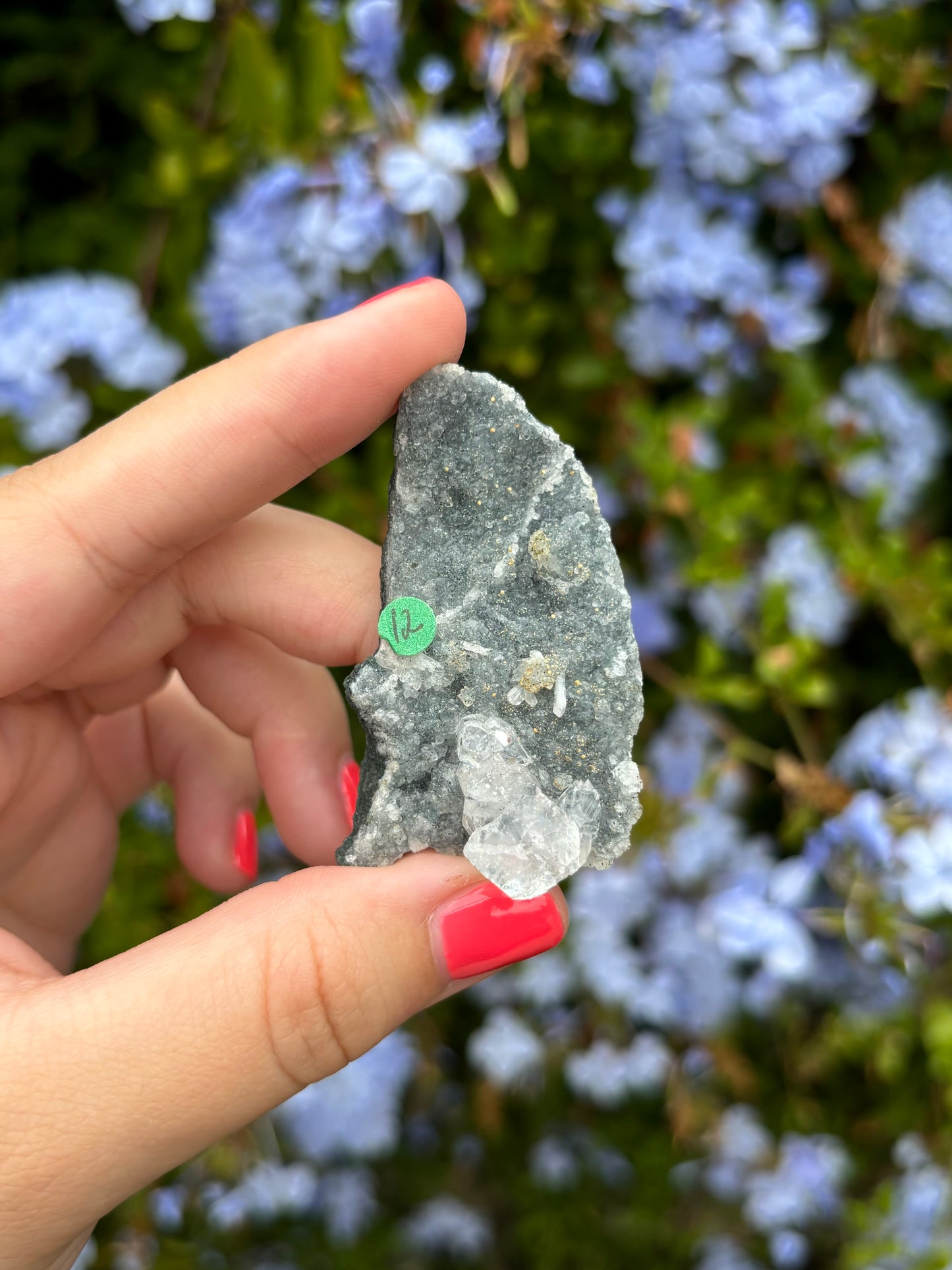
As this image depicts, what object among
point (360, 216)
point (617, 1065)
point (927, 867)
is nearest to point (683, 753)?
point (927, 867)

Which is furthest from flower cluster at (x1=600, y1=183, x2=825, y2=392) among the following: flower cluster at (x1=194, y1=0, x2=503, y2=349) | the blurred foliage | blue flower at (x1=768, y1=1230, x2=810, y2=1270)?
blue flower at (x1=768, y1=1230, x2=810, y2=1270)

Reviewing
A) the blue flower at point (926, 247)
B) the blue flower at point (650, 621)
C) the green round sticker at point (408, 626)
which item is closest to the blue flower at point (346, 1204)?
the blue flower at point (650, 621)

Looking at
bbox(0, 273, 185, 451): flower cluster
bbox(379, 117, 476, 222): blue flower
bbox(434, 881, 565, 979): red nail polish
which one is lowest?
bbox(434, 881, 565, 979): red nail polish

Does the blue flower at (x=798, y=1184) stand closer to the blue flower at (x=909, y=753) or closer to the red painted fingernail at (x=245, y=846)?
the blue flower at (x=909, y=753)

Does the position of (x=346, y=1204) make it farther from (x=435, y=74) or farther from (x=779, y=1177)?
(x=435, y=74)

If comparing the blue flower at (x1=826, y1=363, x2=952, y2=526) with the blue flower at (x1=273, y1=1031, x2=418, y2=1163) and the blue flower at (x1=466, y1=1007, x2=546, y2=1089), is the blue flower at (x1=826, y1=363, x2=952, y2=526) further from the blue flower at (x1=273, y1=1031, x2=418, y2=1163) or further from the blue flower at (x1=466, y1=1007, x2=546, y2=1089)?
the blue flower at (x1=273, y1=1031, x2=418, y2=1163)
